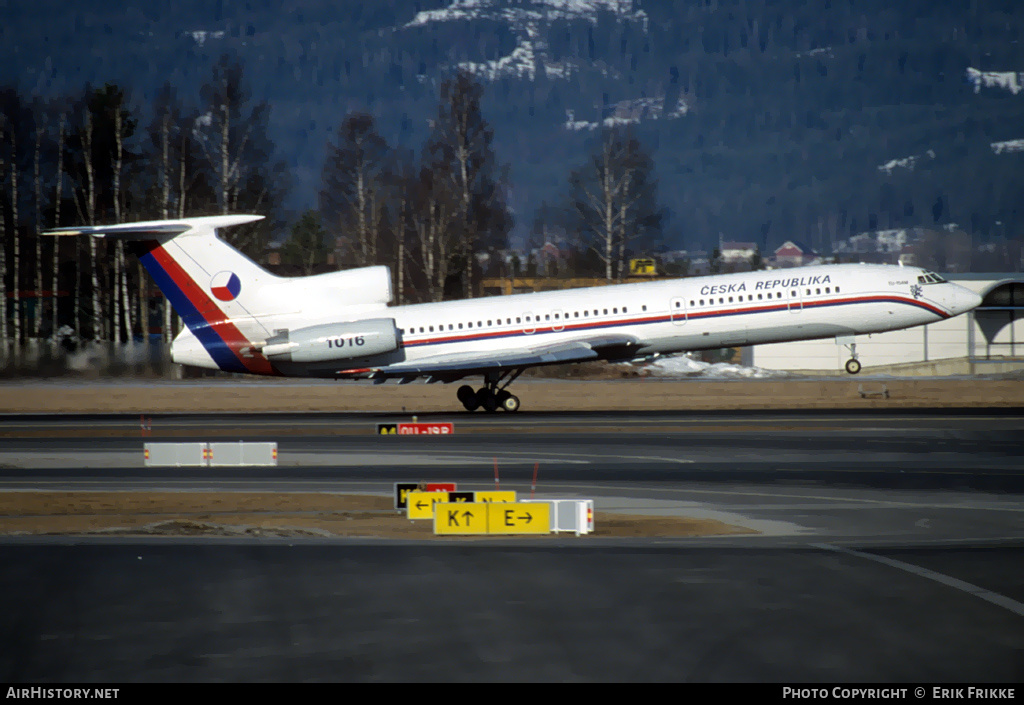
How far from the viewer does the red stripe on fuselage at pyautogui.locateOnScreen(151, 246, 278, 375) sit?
34.3m

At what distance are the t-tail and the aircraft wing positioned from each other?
2.25 meters

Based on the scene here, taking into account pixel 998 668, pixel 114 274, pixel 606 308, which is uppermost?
pixel 114 274

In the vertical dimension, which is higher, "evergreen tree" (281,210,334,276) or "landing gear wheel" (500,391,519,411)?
"evergreen tree" (281,210,334,276)

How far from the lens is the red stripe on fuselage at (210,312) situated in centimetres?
3428

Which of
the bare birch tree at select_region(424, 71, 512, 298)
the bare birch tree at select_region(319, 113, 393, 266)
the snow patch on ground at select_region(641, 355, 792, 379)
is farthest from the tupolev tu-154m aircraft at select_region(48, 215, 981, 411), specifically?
the bare birch tree at select_region(424, 71, 512, 298)

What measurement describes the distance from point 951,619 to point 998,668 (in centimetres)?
142

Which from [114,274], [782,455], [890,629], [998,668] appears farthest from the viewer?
[114,274]

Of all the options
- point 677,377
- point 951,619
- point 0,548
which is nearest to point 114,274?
point 677,377

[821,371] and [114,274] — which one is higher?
[114,274]

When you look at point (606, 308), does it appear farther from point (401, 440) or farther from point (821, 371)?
point (821, 371)

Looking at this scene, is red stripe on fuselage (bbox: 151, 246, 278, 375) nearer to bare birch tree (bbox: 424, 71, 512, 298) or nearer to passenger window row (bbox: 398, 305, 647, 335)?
passenger window row (bbox: 398, 305, 647, 335)

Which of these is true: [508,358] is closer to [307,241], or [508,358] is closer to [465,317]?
[465,317]

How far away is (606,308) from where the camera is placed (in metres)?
35.0

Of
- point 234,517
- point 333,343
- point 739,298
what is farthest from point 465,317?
point 234,517
